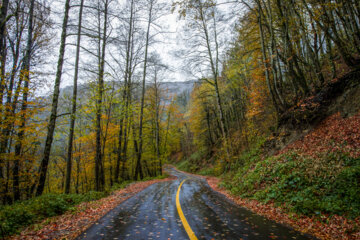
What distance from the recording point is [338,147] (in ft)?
22.0

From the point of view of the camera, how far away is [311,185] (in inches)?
236

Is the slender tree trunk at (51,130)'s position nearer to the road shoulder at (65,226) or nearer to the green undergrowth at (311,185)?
the road shoulder at (65,226)

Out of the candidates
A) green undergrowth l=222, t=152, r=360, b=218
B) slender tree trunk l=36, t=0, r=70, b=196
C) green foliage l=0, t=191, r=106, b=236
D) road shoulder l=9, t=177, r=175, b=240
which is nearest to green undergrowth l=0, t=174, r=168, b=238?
green foliage l=0, t=191, r=106, b=236

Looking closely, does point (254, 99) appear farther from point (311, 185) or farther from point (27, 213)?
point (27, 213)

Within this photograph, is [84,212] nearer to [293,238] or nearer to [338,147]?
[293,238]

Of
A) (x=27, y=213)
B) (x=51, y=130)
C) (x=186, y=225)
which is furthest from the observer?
(x=51, y=130)

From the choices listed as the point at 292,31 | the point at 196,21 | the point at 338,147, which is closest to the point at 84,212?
the point at 338,147

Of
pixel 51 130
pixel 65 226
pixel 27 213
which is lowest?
pixel 65 226

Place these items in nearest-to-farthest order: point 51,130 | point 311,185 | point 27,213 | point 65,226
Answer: point 65,226 → point 27,213 → point 311,185 → point 51,130

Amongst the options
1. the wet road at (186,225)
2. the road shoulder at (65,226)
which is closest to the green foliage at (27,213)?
the road shoulder at (65,226)

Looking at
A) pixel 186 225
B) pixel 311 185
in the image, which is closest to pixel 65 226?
pixel 186 225

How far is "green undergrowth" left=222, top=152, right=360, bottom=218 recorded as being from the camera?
486cm

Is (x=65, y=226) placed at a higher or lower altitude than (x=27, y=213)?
lower

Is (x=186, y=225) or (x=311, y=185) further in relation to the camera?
(x=311, y=185)
